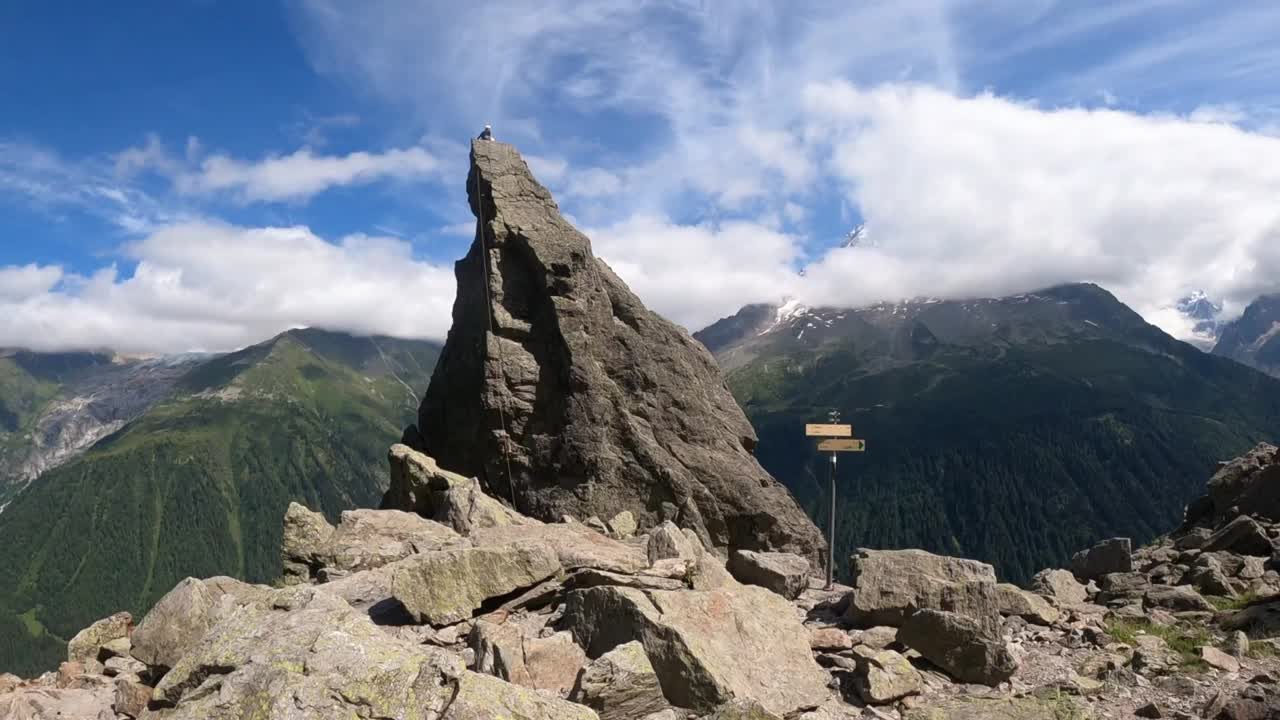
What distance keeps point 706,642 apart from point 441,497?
1710 centimetres

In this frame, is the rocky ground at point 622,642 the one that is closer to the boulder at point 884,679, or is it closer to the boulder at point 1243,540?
the boulder at point 884,679

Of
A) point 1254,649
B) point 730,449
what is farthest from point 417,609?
point 730,449

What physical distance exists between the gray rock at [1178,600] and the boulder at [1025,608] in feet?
15.6

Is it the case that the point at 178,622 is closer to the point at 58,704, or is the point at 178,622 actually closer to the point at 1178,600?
the point at 58,704

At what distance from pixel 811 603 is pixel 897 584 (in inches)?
173

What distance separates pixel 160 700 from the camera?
37.9ft

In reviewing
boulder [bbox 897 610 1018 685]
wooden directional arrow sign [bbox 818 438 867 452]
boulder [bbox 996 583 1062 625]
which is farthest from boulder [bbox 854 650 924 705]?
wooden directional arrow sign [bbox 818 438 867 452]

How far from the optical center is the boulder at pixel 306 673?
948cm

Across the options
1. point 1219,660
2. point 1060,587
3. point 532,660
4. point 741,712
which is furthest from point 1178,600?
point 532,660

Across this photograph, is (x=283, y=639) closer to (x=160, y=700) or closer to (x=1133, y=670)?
(x=160, y=700)

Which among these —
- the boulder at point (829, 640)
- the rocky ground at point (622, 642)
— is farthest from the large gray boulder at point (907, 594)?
Result: the boulder at point (829, 640)

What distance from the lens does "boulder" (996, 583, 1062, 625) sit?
1992cm

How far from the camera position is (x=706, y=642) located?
43.1 feet

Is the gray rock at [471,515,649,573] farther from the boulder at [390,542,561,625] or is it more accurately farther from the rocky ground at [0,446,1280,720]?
the boulder at [390,542,561,625]
